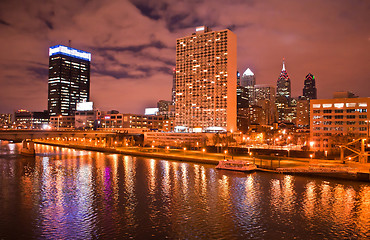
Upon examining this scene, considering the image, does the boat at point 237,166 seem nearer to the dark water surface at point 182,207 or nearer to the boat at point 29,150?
the dark water surface at point 182,207

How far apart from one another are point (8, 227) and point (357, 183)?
58.1m

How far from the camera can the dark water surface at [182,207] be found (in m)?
31.5

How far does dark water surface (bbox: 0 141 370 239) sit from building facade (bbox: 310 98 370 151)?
65.6m

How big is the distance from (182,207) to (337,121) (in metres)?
101

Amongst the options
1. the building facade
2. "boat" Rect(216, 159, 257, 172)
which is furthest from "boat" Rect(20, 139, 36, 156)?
the building facade

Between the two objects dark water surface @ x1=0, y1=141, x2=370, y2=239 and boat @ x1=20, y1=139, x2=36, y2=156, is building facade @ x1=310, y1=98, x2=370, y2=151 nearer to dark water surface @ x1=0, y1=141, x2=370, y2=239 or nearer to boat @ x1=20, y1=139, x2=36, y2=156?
dark water surface @ x1=0, y1=141, x2=370, y2=239

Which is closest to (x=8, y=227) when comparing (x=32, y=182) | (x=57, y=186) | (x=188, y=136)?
(x=57, y=186)

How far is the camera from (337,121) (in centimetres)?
11675

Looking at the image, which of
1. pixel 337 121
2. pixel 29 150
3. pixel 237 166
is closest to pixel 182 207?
pixel 237 166

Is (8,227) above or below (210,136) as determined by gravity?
below

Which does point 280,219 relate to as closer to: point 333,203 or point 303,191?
point 333,203

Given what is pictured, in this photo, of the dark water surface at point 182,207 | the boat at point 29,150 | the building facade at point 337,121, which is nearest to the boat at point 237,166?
the dark water surface at point 182,207

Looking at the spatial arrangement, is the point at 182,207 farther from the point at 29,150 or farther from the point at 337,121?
the point at 337,121

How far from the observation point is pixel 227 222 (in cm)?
3431
